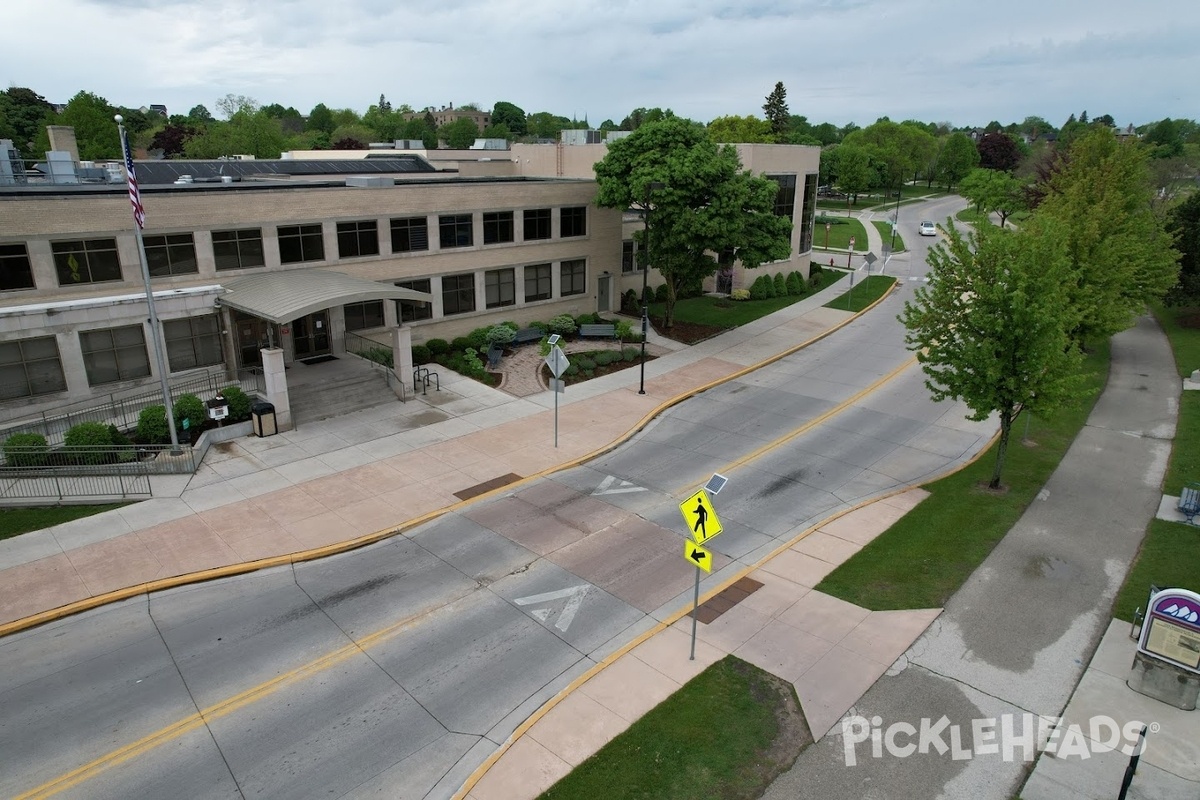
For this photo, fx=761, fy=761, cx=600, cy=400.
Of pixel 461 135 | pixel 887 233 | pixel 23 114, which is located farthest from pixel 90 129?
pixel 461 135

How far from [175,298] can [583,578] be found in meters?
17.4

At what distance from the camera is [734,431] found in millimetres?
25422

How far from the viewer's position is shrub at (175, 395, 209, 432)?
2272 centimetres

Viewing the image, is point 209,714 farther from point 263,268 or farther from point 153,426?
point 263,268

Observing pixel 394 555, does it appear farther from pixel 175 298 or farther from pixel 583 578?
pixel 175 298

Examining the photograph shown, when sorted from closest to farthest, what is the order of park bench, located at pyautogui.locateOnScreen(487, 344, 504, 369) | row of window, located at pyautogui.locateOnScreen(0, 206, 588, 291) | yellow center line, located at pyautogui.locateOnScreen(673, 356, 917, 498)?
yellow center line, located at pyautogui.locateOnScreen(673, 356, 917, 498) → row of window, located at pyautogui.locateOnScreen(0, 206, 588, 291) → park bench, located at pyautogui.locateOnScreen(487, 344, 504, 369)

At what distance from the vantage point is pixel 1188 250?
133ft

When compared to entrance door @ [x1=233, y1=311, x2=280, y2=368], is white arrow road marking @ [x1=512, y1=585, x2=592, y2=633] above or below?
below

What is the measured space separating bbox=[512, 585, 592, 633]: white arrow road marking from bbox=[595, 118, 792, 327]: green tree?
20926 millimetres

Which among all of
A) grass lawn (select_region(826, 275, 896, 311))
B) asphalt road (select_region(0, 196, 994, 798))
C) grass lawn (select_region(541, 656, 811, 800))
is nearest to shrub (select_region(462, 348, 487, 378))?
asphalt road (select_region(0, 196, 994, 798))

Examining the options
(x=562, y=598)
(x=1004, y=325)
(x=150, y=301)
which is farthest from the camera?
(x=150, y=301)

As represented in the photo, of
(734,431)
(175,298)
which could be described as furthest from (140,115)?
(734,431)

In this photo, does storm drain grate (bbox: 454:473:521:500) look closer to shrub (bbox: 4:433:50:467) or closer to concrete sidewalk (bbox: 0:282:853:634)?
concrete sidewalk (bbox: 0:282:853:634)

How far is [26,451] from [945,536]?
77.0 ft
